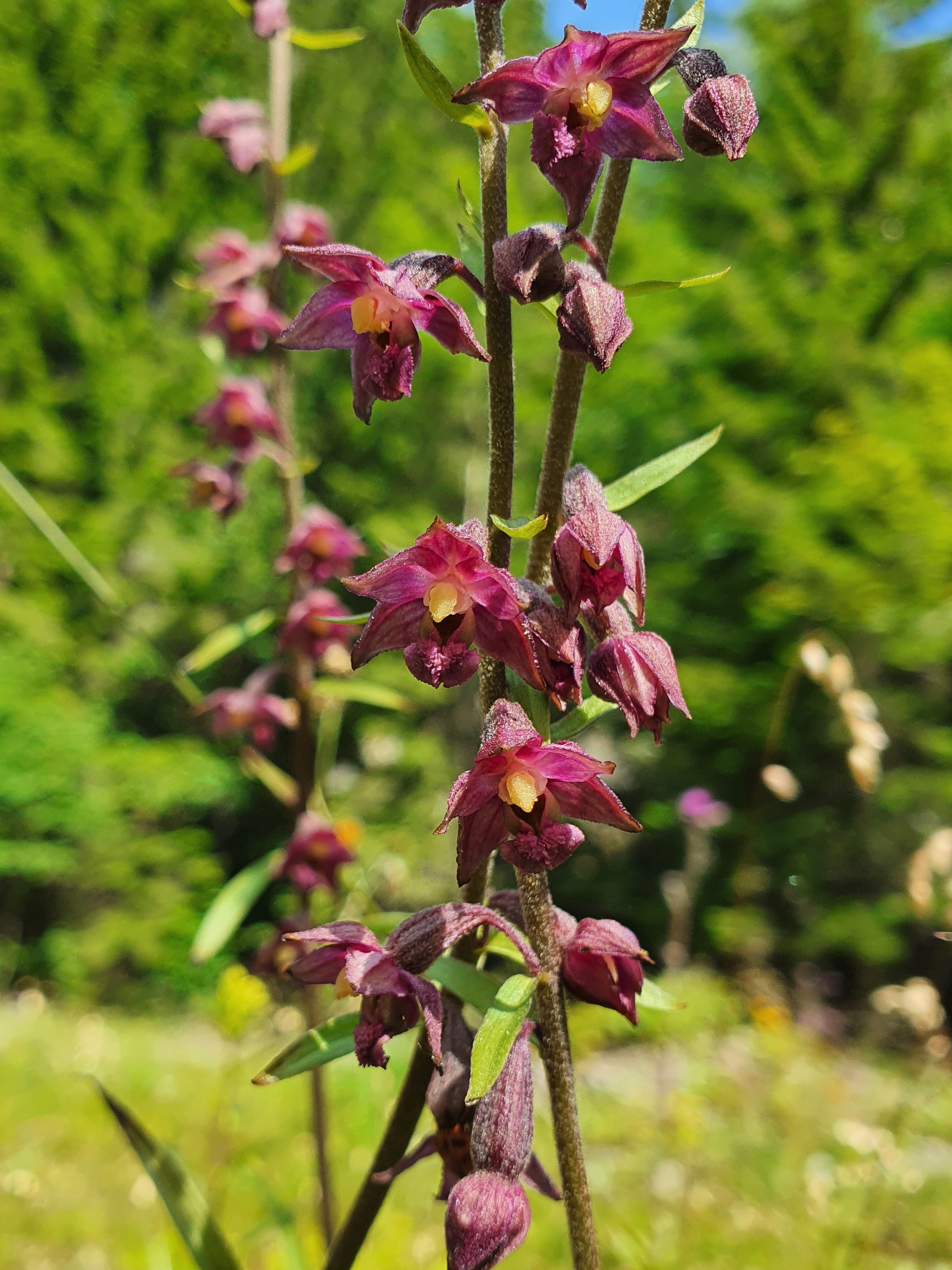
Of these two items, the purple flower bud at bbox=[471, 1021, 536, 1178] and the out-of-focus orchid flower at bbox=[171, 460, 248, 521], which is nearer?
the purple flower bud at bbox=[471, 1021, 536, 1178]

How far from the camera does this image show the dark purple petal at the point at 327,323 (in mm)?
979

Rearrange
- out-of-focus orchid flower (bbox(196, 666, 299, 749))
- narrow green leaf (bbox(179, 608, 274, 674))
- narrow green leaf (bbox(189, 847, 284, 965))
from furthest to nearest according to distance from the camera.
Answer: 1. out-of-focus orchid flower (bbox(196, 666, 299, 749))
2. narrow green leaf (bbox(189, 847, 284, 965))
3. narrow green leaf (bbox(179, 608, 274, 674))

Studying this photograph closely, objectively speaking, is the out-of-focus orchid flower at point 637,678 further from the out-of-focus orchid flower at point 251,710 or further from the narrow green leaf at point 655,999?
the out-of-focus orchid flower at point 251,710

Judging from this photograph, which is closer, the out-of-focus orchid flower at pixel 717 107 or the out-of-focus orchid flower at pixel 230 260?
the out-of-focus orchid flower at pixel 717 107

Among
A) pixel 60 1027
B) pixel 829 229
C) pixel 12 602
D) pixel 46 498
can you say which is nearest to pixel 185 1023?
pixel 60 1027

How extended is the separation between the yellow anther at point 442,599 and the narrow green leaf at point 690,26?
0.54 m

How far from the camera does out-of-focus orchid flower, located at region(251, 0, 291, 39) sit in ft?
6.29

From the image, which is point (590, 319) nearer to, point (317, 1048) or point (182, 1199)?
point (317, 1048)

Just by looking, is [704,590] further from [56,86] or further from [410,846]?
[56,86]

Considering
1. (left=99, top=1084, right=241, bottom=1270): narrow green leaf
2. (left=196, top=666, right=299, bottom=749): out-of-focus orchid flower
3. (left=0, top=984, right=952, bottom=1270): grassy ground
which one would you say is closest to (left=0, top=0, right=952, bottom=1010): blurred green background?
(left=0, top=984, right=952, bottom=1270): grassy ground

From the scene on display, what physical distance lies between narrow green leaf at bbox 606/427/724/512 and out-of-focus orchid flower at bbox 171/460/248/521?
65.1 inches


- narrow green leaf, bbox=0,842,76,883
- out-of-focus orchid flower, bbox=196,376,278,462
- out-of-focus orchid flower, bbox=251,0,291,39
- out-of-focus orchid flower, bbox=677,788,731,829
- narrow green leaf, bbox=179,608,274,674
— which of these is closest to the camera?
out-of-focus orchid flower, bbox=251,0,291,39

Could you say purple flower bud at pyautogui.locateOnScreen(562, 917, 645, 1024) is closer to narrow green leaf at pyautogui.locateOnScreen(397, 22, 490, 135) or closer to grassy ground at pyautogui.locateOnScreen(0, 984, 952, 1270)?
narrow green leaf at pyautogui.locateOnScreen(397, 22, 490, 135)

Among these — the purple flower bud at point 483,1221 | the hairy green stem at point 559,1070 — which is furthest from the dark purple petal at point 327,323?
the purple flower bud at point 483,1221
